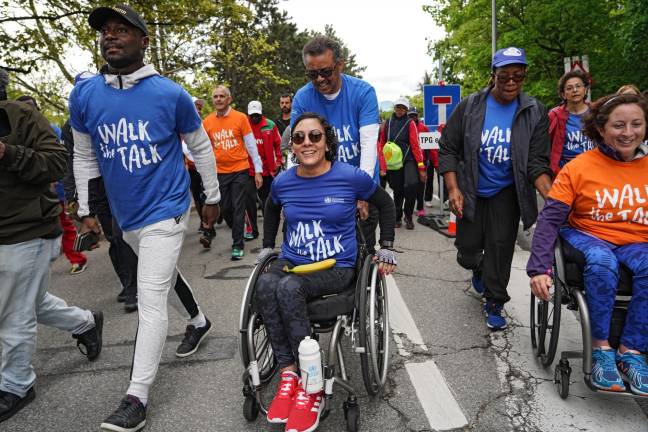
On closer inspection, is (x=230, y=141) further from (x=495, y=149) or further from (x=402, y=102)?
(x=495, y=149)

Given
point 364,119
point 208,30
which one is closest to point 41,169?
point 364,119

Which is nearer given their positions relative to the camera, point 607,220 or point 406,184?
point 607,220

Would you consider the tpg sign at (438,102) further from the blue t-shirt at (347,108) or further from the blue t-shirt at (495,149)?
the blue t-shirt at (347,108)

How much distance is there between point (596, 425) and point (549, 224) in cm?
103

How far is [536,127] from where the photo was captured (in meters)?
3.35

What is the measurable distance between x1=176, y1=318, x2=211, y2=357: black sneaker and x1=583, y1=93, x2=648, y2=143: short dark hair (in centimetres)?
280

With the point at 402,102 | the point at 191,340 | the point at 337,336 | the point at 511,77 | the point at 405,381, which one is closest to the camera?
the point at 337,336

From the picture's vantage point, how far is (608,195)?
106 inches

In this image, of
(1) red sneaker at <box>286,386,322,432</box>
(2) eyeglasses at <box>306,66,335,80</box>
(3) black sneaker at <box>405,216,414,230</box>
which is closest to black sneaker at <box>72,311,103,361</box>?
(1) red sneaker at <box>286,386,322,432</box>

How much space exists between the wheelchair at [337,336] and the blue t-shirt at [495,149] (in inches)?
51.4

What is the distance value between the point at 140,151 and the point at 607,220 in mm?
2591

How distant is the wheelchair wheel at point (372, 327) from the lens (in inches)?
94.4

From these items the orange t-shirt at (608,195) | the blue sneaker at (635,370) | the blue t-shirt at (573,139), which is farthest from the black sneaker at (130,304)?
the blue t-shirt at (573,139)

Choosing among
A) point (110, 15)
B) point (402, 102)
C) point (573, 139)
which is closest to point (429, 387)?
point (110, 15)
